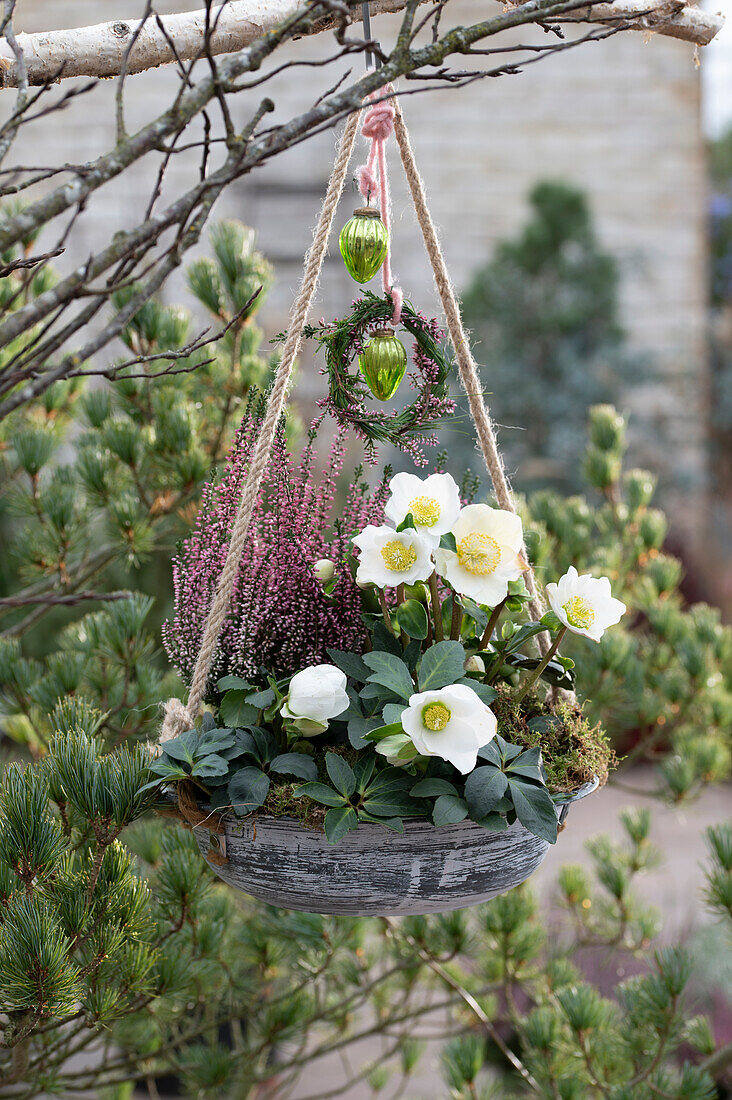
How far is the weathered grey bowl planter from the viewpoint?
77cm

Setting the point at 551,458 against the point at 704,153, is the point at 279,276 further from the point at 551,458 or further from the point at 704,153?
the point at 704,153

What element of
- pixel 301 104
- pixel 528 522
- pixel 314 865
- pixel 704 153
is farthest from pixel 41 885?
pixel 704 153

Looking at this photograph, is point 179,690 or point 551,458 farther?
point 551,458

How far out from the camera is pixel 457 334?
35.5 inches

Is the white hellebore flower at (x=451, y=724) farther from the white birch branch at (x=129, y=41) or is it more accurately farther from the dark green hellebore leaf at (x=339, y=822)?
the white birch branch at (x=129, y=41)

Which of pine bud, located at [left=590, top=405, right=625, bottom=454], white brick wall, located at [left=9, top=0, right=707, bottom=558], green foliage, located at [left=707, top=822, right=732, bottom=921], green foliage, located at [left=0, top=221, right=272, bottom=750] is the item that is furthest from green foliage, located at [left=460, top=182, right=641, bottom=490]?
green foliage, located at [left=707, top=822, right=732, bottom=921]

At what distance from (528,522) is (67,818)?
0.78m

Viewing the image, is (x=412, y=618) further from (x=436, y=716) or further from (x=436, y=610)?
(x=436, y=716)

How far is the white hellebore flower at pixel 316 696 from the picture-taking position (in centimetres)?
76

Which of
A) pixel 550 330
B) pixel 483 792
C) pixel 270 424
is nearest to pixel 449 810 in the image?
pixel 483 792

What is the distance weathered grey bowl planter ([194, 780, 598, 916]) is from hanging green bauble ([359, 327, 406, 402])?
403 mm

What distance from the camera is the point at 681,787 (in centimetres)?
139

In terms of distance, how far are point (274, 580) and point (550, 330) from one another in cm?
360

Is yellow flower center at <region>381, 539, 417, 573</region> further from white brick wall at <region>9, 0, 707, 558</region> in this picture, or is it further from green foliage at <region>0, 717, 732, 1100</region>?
white brick wall at <region>9, 0, 707, 558</region>
